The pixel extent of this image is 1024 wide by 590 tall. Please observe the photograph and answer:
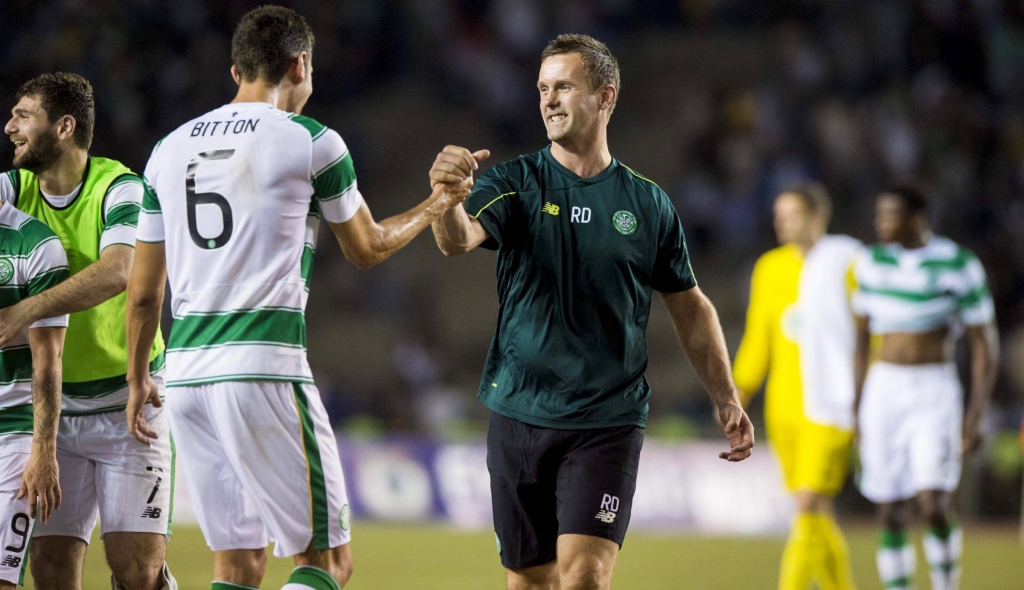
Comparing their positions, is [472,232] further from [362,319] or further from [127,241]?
[362,319]

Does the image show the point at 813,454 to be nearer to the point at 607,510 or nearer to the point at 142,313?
the point at 607,510

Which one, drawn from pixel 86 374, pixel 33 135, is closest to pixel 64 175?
pixel 33 135

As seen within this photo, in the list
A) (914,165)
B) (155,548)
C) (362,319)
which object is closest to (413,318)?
(362,319)

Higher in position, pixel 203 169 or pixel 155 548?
pixel 203 169

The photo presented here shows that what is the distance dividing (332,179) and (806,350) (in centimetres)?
532

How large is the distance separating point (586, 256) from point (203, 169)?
151cm

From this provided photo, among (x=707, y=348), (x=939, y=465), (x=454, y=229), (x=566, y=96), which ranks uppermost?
(x=566, y=96)

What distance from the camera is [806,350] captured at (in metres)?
8.89

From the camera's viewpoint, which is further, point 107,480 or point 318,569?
point 107,480

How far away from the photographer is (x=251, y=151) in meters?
4.29

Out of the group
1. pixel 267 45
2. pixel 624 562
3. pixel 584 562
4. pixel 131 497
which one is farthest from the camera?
pixel 624 562

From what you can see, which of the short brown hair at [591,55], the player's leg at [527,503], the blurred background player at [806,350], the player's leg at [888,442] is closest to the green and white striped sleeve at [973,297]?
the player's leg at [888,442]

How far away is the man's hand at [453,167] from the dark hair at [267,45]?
2.11ft

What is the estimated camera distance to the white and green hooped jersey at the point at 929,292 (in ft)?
27.9
